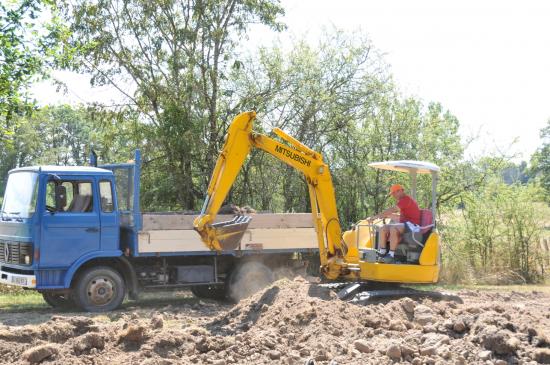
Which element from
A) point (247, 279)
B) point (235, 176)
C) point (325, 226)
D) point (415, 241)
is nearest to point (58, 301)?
point (247, 279)

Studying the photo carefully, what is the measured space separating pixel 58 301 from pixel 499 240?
1190 cm

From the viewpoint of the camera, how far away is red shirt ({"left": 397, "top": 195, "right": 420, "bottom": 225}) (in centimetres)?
1125

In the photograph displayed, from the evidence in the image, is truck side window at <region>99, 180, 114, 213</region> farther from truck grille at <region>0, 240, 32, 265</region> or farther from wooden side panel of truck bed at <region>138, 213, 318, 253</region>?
truck grille at <region>0, 240, 32, 265</region>

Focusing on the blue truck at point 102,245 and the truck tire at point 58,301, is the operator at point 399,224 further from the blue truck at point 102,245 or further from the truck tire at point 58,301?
the truck tire at point 58,301

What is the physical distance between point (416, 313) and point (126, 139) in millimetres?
10799

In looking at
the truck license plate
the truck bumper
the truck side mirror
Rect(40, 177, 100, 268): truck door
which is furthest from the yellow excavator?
the truck license plate

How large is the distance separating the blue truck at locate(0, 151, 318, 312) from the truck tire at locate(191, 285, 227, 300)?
66 cm

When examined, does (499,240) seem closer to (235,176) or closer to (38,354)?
(235,176)

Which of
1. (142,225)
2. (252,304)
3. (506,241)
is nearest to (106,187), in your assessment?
(142,225)

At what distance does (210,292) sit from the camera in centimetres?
1445

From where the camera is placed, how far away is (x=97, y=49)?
17.2 m

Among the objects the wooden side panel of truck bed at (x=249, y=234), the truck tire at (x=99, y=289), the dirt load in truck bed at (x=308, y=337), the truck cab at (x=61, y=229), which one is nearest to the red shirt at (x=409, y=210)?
the dirt load in truck bed at (x=308, y=337)

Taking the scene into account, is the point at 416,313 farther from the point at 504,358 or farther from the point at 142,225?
the point at 142,225

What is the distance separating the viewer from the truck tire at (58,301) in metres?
12.9
